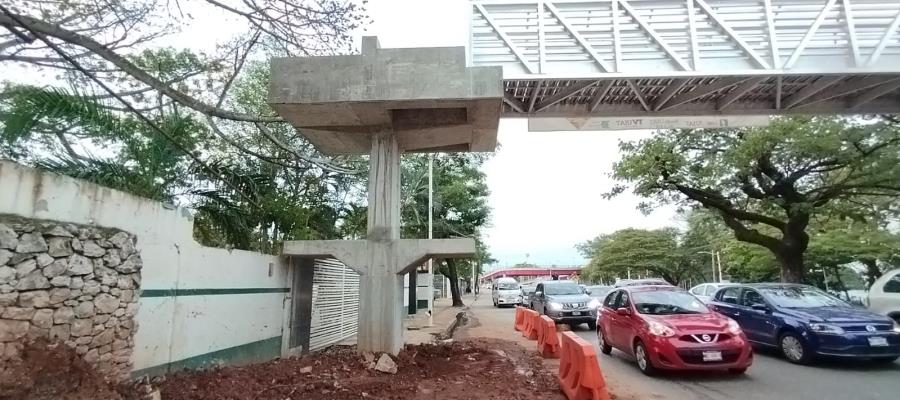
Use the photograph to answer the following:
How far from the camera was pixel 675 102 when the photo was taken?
10547 millimetres

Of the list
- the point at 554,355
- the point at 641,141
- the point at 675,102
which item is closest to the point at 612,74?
the point at 675,102

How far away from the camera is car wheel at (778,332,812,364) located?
9.02 meters

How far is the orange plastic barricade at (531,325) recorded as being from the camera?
13317mm

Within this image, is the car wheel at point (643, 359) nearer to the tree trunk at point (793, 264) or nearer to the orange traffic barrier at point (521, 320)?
the orange traffic barrier at point (521, 320)

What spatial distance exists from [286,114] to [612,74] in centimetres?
561

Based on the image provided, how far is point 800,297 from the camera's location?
33.4 feet

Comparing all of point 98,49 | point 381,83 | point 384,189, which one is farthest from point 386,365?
point 98,49

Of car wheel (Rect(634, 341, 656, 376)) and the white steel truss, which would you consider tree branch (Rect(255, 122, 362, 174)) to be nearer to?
the white steel truss

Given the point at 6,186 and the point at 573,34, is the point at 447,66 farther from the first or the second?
the point at 6,186

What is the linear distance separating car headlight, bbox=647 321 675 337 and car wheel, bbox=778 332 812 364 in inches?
116

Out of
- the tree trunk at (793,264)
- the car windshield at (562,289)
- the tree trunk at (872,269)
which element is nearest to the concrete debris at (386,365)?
the car windshield at (562,289)

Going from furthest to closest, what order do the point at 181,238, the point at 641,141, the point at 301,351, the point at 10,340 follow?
the point at 641,141 < the point at 301,351 < the point at 181,238 < the point at 10,340

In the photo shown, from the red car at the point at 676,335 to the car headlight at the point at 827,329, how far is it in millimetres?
1559

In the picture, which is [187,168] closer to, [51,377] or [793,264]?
[51,377]
